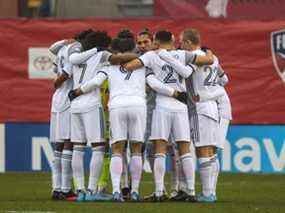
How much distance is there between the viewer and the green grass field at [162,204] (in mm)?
13977

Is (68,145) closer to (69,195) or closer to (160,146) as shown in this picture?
(69,195)

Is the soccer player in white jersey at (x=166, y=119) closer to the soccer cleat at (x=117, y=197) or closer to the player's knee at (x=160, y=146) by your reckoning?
the player's knee at (x=160, y=146)

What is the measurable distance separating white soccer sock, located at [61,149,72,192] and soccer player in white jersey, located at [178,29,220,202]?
5.32ft

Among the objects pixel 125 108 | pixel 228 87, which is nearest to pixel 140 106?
pixel 125 108

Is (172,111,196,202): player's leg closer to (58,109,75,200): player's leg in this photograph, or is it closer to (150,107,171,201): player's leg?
(150,107,171,201): player's leg

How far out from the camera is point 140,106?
14.9 metres

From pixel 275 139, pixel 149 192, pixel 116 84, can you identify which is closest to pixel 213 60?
pixel 116 84

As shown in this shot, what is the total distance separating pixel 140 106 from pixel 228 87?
23.4 ft

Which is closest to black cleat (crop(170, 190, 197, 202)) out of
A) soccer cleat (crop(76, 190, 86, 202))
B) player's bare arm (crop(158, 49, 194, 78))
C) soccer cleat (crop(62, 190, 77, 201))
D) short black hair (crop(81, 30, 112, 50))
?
soccer cleat (crop(76, 190, 86, 202))

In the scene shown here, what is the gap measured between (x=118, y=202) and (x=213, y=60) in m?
2.09

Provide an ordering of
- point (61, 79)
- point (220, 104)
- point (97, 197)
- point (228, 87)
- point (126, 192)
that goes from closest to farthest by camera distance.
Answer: point (97, 197) → point (61, 79) → point (126, 192) → point (220, 104) → point (228, 87)

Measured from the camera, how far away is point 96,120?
15.1 m

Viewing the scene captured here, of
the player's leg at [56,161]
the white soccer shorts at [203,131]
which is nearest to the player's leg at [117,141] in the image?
the white soccer shorts at [203,131]

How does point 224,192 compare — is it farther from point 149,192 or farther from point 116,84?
point 116,84
